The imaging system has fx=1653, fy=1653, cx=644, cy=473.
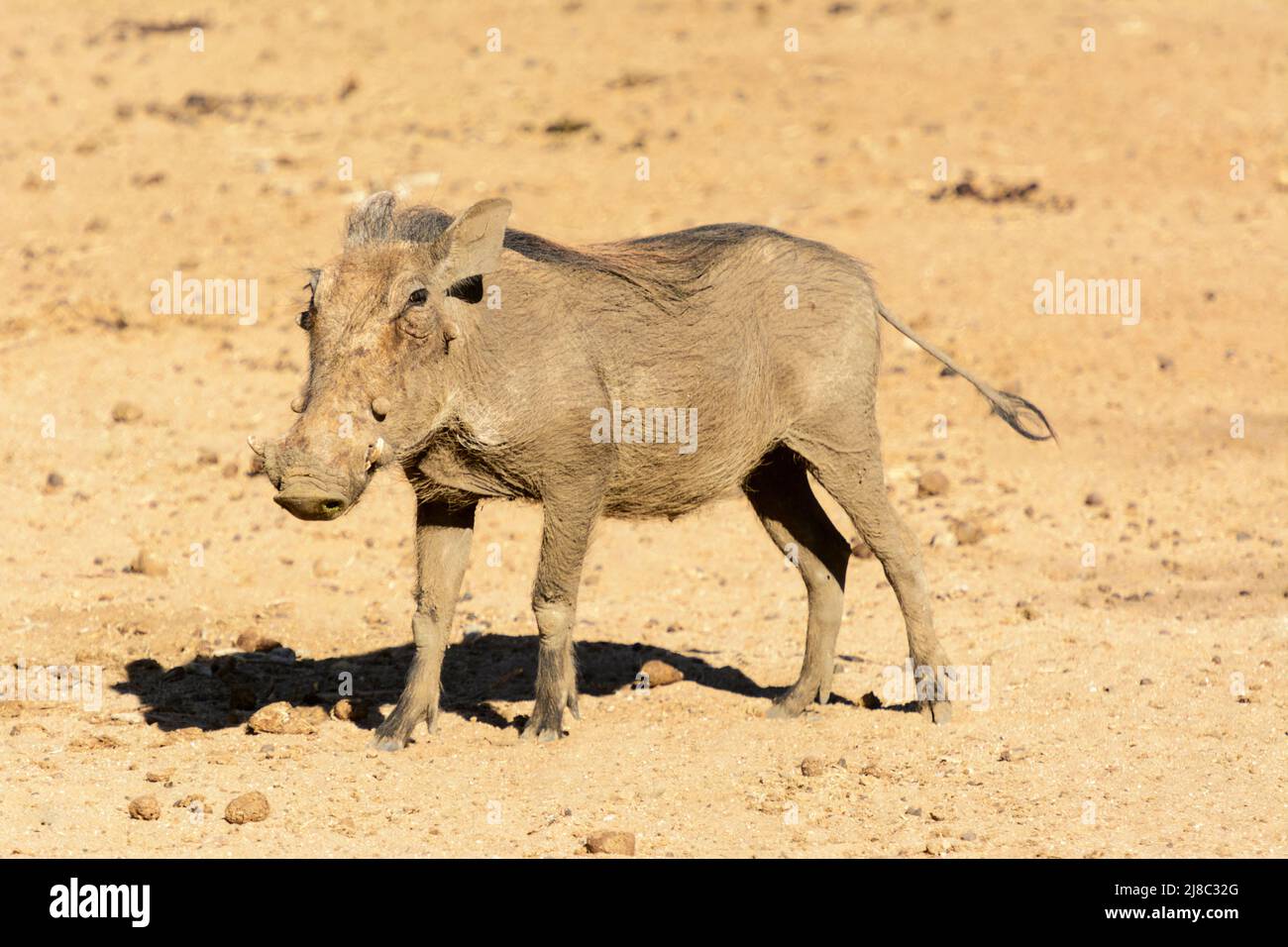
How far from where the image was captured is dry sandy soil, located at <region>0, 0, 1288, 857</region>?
572cm

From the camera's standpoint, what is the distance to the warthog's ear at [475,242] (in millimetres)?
5633

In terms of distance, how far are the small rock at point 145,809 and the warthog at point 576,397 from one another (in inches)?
40.5

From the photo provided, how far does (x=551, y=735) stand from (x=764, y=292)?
1.90 meters

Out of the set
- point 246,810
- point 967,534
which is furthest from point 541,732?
point 967,534

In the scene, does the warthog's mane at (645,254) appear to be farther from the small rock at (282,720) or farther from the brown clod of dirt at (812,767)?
the small rock at (282,720)

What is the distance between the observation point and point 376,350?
5438mm

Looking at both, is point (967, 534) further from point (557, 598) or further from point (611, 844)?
point (611, 844)

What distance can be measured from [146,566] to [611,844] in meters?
3.91

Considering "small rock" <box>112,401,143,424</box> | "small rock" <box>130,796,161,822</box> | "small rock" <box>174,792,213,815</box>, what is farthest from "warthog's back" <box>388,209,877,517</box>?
"small rock" <box>112,401,143,424</box>

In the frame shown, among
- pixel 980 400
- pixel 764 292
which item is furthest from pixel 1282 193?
pixel 764 292
